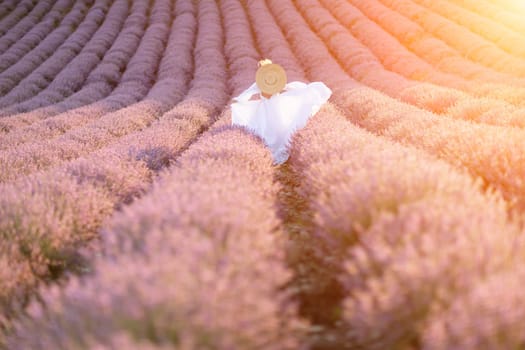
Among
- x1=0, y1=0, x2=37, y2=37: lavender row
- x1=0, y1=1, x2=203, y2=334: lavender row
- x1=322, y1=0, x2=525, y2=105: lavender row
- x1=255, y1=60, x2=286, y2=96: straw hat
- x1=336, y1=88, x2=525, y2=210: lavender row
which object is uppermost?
x1=0, y1=0, x2=37, y2=37: lavender row

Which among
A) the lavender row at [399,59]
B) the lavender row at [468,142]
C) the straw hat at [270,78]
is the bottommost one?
the lavender row at [468,142]

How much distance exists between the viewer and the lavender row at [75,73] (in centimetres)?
1191

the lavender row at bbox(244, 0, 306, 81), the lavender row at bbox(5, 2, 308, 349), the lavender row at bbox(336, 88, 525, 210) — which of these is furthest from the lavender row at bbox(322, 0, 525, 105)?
the lavender row at bbox(5, 2, 308, 349)

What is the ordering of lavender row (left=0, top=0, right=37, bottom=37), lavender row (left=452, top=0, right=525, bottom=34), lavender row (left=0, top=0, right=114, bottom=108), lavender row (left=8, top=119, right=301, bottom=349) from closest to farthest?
lavender row (left=8, top=119, right=301, bottom=349)
lavender row (left=0, top=0, right=114, bottom=108)
lavender row (left=452, top=0, right=525, bottom=34)
lavender row (left=0, top=0, right=37, bottom=37)

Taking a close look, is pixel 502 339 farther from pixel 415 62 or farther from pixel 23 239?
pixel 415 62

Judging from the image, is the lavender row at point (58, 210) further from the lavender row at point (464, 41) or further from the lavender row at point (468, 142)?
the lavender row at point (464, 41)

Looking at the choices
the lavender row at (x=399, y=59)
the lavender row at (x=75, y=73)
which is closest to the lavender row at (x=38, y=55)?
the lavender row at (x=75, y=73)

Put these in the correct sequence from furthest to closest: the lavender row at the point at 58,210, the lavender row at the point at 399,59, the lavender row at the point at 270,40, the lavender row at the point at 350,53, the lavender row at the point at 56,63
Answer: the lavender row at the point at 270,40 < the lavender row at the point at 56,63 < the lavender row at the point at 350,53 < the lavender row at the point at 399,59 < the lavender row at the point at 58,210

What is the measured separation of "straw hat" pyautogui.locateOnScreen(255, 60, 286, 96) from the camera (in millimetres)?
6879

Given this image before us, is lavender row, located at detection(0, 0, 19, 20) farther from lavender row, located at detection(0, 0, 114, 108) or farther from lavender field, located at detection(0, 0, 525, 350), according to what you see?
lavender field, located at detection(0, 0, 525, 350)

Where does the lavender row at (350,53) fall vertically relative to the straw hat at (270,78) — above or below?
above

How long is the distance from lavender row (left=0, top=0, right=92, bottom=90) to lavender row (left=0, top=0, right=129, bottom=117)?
46.5 inches

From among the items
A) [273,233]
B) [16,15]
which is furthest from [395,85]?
[16,15]

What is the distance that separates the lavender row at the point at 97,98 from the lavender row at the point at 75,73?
41 cm
